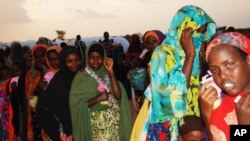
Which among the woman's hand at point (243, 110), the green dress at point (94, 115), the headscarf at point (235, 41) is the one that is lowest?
the green dress at point (94, 115)

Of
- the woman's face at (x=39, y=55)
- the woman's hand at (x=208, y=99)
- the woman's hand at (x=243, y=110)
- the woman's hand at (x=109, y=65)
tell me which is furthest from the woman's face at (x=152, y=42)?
the woman's hand at (x=243, y=110)

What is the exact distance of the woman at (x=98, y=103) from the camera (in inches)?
195

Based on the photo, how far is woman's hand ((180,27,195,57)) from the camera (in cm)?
339

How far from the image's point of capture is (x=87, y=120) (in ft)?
16.5

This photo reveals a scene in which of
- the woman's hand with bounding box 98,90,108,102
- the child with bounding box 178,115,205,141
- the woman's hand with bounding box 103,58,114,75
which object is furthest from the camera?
the woman's hand with bounding box 103,58,114,75

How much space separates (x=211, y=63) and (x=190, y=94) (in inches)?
40.0

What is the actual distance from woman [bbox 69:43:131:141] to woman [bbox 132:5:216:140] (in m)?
1.41

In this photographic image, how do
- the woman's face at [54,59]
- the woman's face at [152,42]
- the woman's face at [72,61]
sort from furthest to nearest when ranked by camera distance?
the woman's face at [54,59]
the woman's face at [152,42]
the woman's face at [72,61]

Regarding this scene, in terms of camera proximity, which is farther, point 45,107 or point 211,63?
point 45,107

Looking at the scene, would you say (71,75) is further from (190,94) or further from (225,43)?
(225,43)

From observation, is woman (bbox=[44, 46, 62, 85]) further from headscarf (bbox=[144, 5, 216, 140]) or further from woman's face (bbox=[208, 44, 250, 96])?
woman's face (bbox=[208, 44, 250, 96])

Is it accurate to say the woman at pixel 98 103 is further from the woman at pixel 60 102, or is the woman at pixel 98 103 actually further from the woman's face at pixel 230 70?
the woman's face at pixel 230 70

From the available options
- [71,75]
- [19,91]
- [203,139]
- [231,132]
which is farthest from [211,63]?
[19,91]

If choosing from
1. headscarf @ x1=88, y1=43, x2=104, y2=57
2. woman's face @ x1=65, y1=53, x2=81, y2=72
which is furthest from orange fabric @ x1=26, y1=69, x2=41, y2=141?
headscarf @ x1=88, y1=43, x2=104, y2=57
